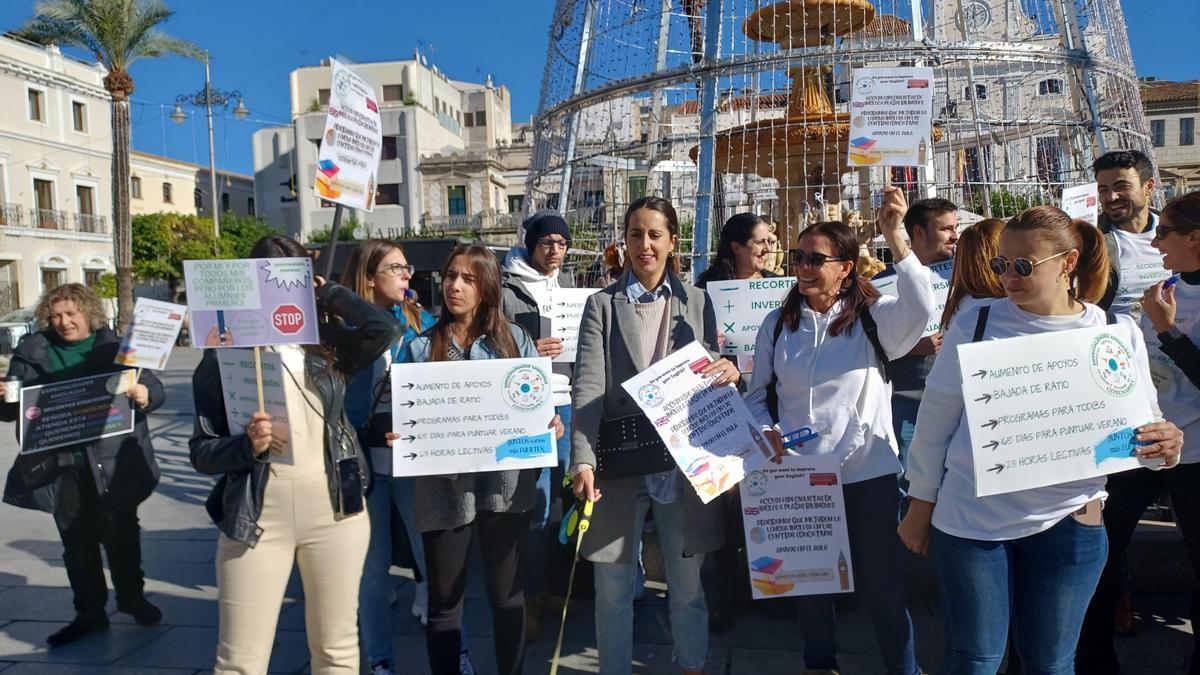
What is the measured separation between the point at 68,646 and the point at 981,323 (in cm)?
457

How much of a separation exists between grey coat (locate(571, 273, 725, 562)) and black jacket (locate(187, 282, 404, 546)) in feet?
2.56

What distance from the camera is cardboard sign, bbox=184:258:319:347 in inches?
116

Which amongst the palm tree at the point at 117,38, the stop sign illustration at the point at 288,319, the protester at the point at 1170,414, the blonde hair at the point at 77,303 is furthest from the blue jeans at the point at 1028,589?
the palm tree at the point at 117,38

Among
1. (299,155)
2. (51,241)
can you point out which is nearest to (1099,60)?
(51,241)

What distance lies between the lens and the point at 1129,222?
390cm

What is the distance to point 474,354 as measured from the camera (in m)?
3.34

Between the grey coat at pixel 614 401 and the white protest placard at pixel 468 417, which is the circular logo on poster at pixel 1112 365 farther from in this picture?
the white protest placard at pixel 468 417

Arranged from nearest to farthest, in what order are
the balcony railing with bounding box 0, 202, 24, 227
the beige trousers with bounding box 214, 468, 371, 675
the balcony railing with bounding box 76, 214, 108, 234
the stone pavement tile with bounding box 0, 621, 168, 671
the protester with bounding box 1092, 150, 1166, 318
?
the beige trousers with bounding box 214, 468, 371, 675, the protester with bounding box 1092, 150, 1166, 318, the stone pavement tile with bounding box 0, 621, 168, 671, the balcony railing with bounding box 0, 202, 24, 227, the balcony railing with bounding box 76, 214, 108, 234

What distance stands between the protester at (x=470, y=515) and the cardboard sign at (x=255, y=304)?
0.53m

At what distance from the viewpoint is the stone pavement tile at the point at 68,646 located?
4.06 meters

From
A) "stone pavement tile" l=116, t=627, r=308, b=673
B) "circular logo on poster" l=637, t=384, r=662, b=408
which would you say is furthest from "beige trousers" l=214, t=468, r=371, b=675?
"circular logo on poster" l=637, t=384, r=662, b=408

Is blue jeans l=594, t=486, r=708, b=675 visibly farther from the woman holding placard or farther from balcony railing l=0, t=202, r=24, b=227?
balcony railing l=0, t=202, r=24, b=227

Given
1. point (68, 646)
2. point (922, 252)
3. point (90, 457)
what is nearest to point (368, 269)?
point (90, 457)

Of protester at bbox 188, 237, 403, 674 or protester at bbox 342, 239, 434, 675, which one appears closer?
protester at bbox 188, 237, 403, 674
